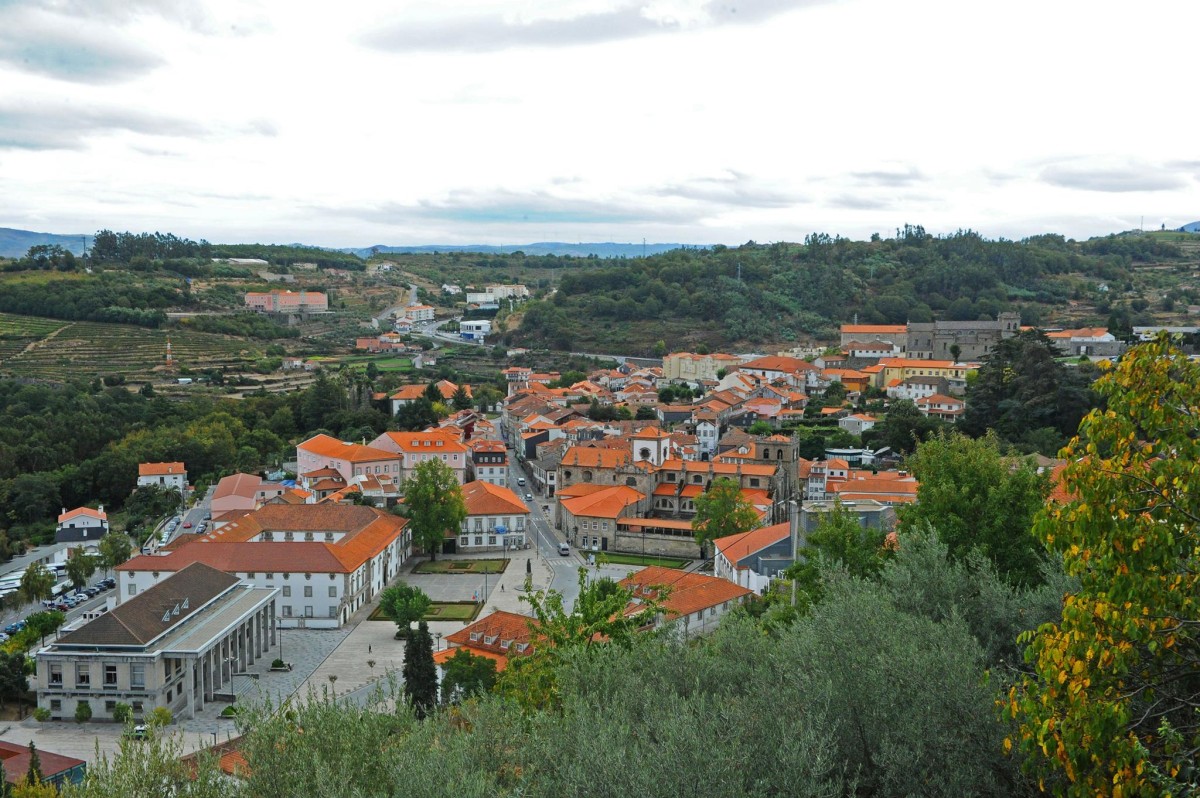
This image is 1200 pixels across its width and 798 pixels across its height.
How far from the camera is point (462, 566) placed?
31734 mm

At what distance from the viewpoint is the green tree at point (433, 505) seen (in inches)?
1270


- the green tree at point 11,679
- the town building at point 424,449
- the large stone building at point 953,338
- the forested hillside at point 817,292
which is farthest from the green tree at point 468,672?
the forested hillside at point 817,292

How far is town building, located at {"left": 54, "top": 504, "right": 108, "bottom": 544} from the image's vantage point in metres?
34.6

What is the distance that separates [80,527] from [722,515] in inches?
867

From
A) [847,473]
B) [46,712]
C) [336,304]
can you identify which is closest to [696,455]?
[847,473]

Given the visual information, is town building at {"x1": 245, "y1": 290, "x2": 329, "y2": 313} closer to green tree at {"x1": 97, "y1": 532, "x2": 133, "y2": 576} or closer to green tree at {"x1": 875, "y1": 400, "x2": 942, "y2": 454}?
green tree at {"x1": 97, "y1": 532, "x2": 133, "y2": 576}

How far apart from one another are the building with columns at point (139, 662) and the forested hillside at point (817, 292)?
54.1m

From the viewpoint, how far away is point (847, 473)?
1313 inches

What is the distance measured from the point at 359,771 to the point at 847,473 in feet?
96.1

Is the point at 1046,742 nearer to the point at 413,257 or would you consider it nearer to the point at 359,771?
the point at 359,771

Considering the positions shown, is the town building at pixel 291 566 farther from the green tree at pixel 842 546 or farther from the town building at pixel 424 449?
the green tree at pixel 842 546

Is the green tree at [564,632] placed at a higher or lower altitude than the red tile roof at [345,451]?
higher

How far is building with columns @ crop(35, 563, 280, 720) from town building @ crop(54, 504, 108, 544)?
14644mm

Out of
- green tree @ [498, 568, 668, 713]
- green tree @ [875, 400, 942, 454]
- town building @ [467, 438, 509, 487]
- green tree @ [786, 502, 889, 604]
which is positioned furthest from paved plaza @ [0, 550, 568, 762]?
green tree @ [875, 400, 942, 454]
